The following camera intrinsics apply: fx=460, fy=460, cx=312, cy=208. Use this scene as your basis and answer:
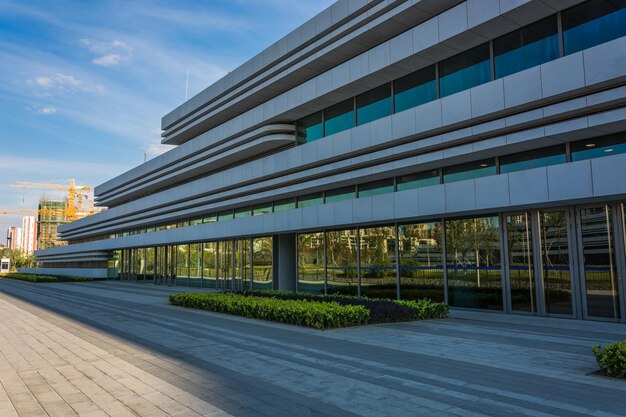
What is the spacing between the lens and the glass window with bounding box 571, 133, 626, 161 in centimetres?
1462

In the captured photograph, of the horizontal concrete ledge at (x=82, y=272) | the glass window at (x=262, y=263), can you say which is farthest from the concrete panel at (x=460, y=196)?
Result: the horizontal concrete ledge at (x=82, y=272)

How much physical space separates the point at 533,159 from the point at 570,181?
8.07 feet

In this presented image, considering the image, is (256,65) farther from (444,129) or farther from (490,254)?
(490,254)

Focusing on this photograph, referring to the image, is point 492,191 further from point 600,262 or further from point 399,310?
point 399,310

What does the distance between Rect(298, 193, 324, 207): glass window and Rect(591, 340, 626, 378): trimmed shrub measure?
18.6 m

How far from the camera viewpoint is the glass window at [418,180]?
20.1 meters

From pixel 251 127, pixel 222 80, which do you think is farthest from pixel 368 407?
pixel 222 80

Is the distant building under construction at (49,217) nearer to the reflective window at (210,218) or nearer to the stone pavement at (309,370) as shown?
the reflective window at (210,218)

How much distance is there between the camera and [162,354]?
10742 mm

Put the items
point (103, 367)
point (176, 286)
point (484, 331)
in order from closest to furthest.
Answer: point (103, 367), point (484, 331), point (176, 286)

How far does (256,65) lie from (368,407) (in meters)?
25.0

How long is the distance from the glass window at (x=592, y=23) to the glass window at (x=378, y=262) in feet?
34.5

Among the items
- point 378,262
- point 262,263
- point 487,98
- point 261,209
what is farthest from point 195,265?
point 487,98

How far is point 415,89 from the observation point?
20797 mm
